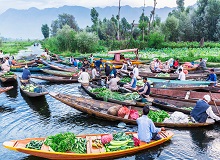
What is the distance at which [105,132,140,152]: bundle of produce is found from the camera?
7.82m

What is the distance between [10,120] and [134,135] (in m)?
6.30

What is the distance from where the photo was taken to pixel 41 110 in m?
13.1

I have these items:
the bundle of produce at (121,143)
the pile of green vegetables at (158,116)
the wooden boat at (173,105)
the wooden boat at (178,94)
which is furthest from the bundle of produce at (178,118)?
the bundle of produce at (121,143)

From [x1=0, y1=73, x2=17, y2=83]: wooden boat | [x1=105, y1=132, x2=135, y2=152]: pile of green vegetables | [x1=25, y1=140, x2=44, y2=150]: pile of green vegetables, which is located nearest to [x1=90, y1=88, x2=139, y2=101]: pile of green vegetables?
[x1=105, y1=132, x2=135, y2=152]: pile of green vegetables

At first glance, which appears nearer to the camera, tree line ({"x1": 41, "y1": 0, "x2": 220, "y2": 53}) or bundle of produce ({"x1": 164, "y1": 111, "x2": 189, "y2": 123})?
bundle of produce ({"x1": 164, "y1": 111, "x2": 189, "y2": 123})

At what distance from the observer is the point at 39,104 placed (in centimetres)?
A: 1409

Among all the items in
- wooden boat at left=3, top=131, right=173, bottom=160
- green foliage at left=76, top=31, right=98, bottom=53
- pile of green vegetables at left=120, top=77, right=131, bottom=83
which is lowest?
wooden boat at left=3, top=131, right=173, bottom=160

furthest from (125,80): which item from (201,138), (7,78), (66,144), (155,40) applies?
(155,40)

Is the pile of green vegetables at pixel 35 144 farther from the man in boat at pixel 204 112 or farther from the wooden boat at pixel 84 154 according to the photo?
the man in boat at pixel 204 112

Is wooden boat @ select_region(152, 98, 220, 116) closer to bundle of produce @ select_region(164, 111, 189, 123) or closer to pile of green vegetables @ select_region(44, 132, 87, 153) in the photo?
bundle of produce @ select_region(164, 111, 189, 123)

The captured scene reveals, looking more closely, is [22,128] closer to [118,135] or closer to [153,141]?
[118,135]

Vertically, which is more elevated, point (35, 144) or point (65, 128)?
point (35, 144)

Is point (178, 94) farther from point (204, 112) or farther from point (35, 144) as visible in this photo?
point (35, 144)

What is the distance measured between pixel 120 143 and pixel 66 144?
1671 millimetres
